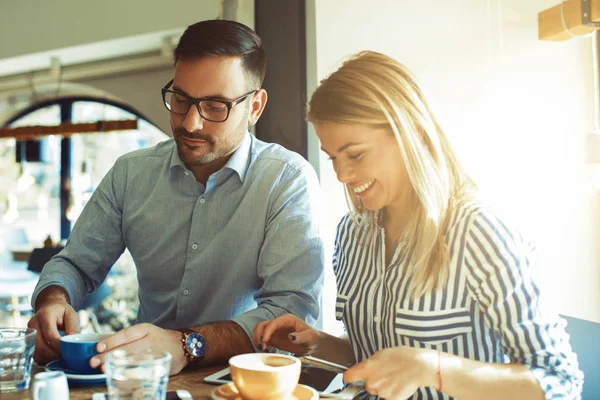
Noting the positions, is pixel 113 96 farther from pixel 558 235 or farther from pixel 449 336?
pixel 449 336

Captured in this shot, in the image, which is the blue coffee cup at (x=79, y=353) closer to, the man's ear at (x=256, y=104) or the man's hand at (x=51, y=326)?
the man's hand at (x=51, y=326)

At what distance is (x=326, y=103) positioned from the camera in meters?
1.31

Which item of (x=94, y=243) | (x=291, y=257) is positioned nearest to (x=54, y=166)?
(x=94, y=243)

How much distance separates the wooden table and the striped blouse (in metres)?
0.39

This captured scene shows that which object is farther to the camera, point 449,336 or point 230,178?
point 230,178

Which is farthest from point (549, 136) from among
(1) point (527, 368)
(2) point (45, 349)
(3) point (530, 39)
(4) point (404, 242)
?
(2) point (45, 349)

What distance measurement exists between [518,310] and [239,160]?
0.92 m

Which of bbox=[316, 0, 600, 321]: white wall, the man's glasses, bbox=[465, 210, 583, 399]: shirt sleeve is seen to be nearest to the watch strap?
bbox=[465, 210, 583, 399]: shirt sleeve

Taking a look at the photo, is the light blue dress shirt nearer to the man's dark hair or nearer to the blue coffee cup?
the man's dark hair

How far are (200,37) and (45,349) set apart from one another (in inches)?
35.2

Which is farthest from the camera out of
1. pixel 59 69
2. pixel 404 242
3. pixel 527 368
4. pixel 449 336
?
pixel 59 69

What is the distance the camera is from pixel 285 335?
4.30 feet

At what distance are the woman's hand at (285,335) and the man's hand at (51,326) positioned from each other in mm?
407

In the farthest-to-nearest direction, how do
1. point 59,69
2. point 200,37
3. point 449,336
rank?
point 59,69
point 200,37
point 449,336
